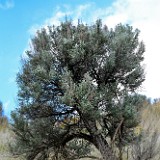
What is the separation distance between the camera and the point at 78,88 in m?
9.50

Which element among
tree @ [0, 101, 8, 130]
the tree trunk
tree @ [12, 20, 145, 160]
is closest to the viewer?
tree @ [12, 20, 145, 160]

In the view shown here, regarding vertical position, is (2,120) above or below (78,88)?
above

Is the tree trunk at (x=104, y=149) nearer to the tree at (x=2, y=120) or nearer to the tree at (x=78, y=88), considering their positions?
the tree at (x=78, y=88)

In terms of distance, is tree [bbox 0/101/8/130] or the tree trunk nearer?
the tree trunk

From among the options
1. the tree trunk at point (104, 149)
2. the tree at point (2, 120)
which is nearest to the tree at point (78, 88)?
the tree trunk at point (104, 149)

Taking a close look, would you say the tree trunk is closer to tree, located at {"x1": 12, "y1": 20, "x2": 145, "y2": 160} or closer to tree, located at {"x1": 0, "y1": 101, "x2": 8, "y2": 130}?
tree, located at {"x1": 12, "y1": 20, "x2": 145, "y2": 160}

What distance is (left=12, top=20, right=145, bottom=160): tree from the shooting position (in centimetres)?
988

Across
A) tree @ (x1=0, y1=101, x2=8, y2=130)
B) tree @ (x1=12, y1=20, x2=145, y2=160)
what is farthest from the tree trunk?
tree @ (x1=0, y1=101, x2=8, y2=130)

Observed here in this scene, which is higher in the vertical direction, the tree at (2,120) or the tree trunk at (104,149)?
the tree at (2,120)

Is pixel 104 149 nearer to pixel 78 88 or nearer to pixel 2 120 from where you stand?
pixel 78 88

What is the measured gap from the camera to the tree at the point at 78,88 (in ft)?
32.4

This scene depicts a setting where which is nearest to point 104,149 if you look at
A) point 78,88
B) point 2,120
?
point 78,88

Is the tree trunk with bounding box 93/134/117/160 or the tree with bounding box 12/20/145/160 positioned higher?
the tree with bounding box 12/20/145/160

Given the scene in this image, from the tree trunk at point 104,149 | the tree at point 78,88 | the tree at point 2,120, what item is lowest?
the tree trunk at point 104,149
